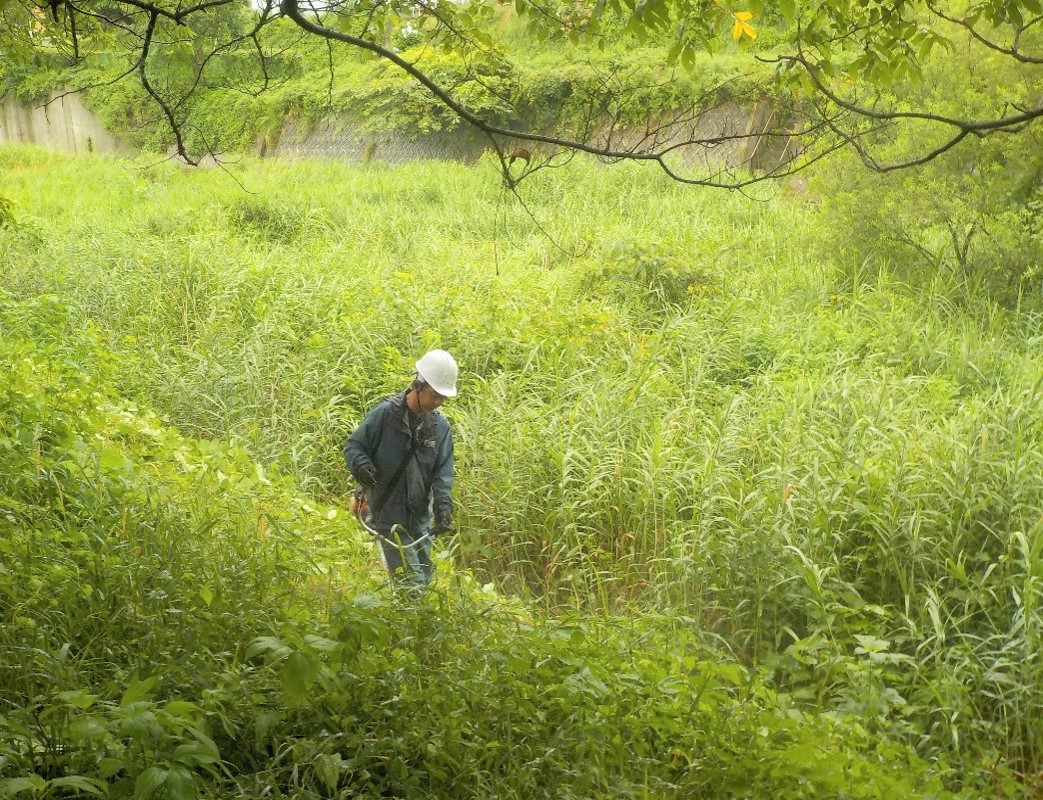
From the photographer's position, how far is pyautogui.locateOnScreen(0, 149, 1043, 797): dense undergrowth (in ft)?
10.5

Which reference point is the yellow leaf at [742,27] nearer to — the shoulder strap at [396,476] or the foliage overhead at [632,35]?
the foliage overhead at [632,35]

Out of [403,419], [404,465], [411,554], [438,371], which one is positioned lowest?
[411,554]

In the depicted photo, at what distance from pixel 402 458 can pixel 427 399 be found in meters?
0.35

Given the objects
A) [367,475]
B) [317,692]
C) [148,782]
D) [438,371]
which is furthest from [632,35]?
[148,782]

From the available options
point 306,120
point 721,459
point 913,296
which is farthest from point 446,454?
point 306,120

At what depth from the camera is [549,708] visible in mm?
3432

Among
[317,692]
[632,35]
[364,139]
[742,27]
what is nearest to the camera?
[317,692]

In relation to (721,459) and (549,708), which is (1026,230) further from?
(549,708)

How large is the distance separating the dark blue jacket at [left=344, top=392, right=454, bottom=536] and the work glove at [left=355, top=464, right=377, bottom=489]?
0.02 metres

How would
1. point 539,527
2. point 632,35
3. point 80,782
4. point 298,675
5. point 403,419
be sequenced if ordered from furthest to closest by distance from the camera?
1. point 539,527
2. point 403,419
3. point 632,35
4. point 298,675
5. point 80,782

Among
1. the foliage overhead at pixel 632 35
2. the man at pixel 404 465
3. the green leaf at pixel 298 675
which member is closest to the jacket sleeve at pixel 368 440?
the man at pixel 404 465

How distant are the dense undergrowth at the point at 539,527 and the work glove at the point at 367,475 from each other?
0.35 m

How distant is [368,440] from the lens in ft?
17.8

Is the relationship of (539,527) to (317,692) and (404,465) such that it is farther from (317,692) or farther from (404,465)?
(317,692)
